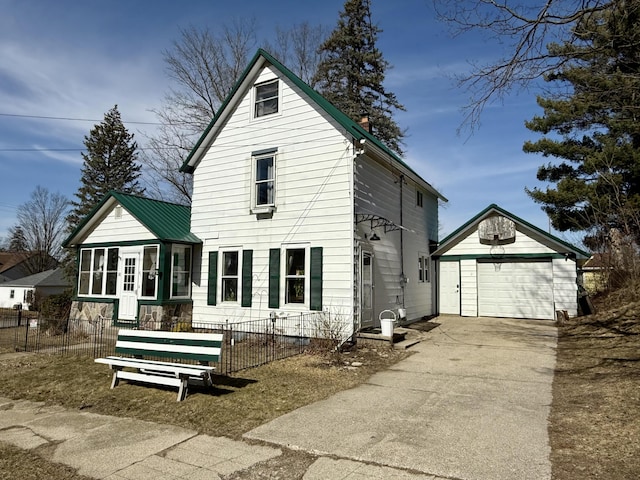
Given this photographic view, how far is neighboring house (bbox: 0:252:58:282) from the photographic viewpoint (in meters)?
58.7

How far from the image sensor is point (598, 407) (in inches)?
249

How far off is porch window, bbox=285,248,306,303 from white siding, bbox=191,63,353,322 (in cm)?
33

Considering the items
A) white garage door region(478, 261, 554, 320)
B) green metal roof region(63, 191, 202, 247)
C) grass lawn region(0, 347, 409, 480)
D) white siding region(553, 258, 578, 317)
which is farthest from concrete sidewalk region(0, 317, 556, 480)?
white garage door region(478, 261, 554, 320)

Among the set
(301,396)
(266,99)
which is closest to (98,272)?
(266,99)

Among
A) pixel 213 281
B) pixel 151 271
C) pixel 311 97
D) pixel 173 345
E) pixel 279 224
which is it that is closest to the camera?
pixel 173 345

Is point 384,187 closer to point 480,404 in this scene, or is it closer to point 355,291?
point 355,291

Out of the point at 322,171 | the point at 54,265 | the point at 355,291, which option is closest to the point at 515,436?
the point at 355,291

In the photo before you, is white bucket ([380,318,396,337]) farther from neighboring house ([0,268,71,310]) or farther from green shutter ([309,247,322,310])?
neighboring house ([0,268,71,310])

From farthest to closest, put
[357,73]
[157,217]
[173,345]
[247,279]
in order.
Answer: [357,73] < [157,217] < [247,279] < [173,345]

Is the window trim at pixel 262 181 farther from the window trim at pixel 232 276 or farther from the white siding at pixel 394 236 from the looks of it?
the white siding at pixel 394 236

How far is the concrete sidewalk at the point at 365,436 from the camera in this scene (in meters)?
4.60

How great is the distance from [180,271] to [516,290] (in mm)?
13253

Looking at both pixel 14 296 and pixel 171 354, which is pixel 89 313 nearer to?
pixel 171 354

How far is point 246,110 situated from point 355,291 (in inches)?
282
